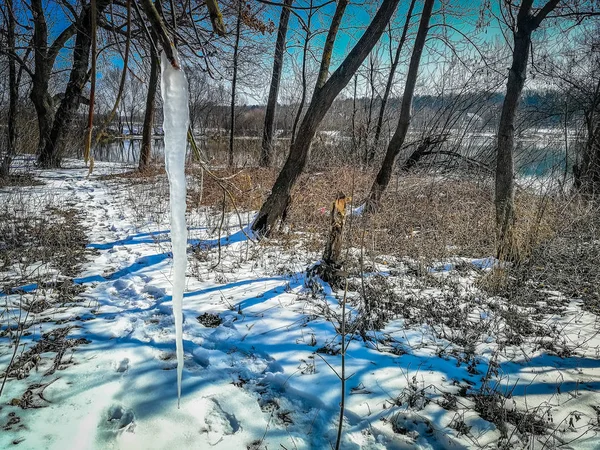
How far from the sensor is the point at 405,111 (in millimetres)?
5457

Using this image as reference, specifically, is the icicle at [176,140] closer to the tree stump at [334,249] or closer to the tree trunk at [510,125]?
the tree stump at [334,249]

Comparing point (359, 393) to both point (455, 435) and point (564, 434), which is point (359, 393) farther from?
point (564, 434)

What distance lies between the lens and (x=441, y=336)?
235cm

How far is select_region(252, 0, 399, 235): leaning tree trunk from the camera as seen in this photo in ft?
12.8

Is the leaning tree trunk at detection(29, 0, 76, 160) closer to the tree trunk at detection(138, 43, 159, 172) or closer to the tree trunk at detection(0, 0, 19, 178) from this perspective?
the tree trunk at detection(0, 0, 19, 178)

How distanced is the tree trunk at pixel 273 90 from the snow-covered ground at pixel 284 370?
603cm

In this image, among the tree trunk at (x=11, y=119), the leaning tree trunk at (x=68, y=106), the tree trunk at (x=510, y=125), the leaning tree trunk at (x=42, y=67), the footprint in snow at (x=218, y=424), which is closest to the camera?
the footprint in snow at (x=218, y=424)

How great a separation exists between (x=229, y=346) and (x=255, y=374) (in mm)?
336

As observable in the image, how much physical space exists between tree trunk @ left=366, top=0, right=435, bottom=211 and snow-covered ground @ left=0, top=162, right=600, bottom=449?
2.58m

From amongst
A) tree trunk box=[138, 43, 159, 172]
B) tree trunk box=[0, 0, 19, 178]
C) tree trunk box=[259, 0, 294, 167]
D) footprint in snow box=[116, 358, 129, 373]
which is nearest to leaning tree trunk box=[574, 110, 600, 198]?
tree trunk box=[259, 0, 294, 167]

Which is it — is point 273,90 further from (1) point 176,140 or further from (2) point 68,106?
(1) point 176,140

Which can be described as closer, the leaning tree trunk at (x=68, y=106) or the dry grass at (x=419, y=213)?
the dry grass at (x=419, y=213)

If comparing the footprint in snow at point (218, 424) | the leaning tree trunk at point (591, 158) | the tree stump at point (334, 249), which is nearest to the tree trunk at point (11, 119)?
the tree stump at point (334, 249)

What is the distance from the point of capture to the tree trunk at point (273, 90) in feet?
28.4
